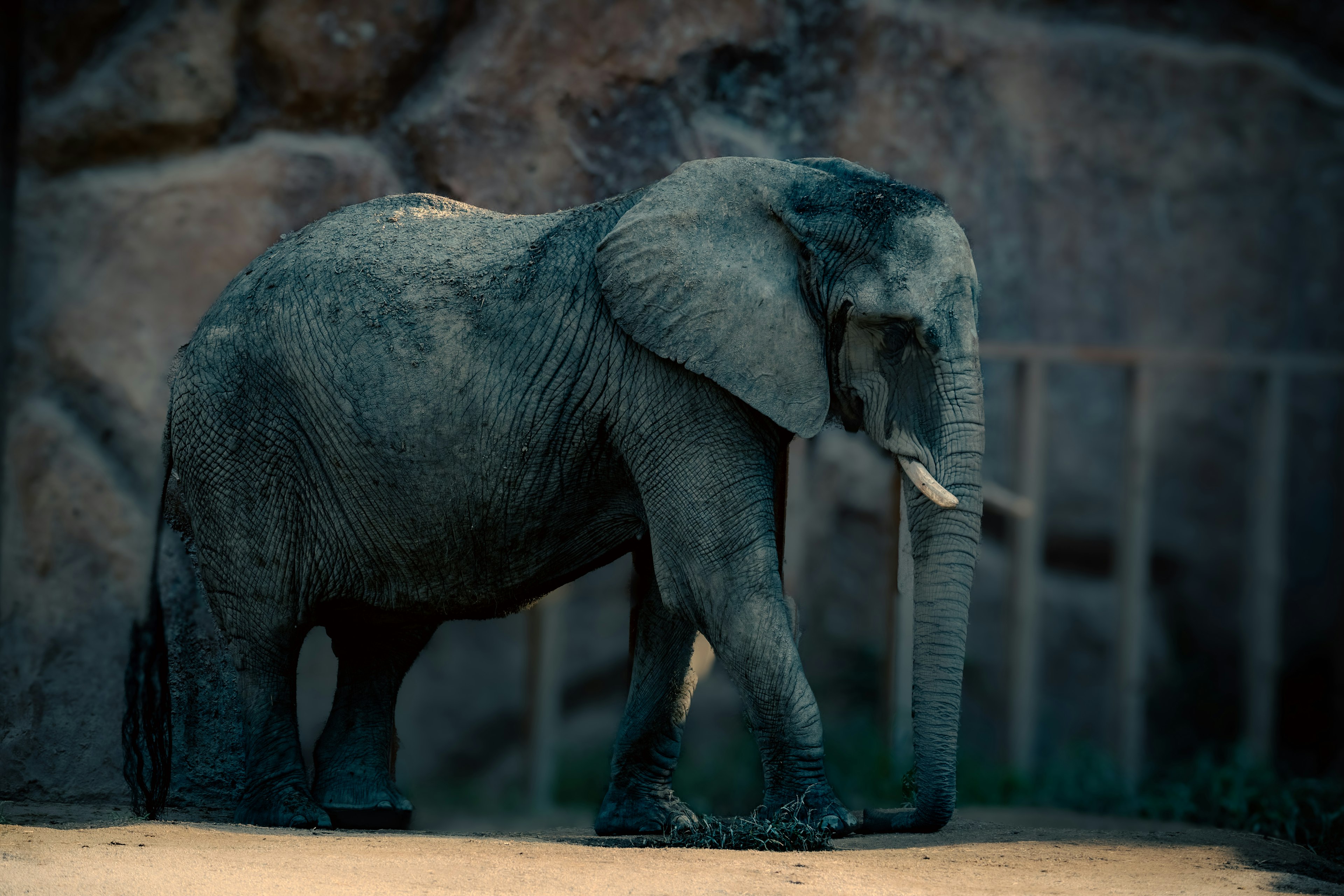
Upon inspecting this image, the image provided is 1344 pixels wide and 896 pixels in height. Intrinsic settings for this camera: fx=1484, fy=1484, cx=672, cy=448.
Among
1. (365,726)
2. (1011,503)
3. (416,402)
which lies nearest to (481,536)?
(416,402)

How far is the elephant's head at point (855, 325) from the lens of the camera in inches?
151

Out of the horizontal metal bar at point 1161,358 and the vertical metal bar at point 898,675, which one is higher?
the horizontal metal bar at point 1161,358

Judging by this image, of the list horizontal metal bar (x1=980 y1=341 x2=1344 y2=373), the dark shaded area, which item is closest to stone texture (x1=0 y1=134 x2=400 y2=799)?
horizontal metal bar (x1=980 y1=341 x2=1344 y2=373)

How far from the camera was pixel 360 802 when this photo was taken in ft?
15.4

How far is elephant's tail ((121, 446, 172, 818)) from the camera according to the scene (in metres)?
4.55

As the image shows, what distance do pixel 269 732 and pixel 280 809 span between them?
0.23 metres

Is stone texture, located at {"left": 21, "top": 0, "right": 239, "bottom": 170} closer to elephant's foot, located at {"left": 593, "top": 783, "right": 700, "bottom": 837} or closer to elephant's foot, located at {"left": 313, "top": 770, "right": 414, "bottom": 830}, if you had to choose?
elephant's foot, located at {"left": 313, "top": 770, "right": 414, "bottom": 830}

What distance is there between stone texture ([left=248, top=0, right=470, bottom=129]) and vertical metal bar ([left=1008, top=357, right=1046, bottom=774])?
10.7ft

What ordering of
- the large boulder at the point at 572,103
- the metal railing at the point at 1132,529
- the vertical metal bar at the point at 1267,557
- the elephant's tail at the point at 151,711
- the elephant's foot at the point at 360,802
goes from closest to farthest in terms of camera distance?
1. the elephant's tail at the point at 151,711
2. the elephant's foot at the point at 360,802
3. the large boulder at the point at 572,103
4. the metal railing at the point at 1132,529
5. the vertical metal bar at the point at 1267,557

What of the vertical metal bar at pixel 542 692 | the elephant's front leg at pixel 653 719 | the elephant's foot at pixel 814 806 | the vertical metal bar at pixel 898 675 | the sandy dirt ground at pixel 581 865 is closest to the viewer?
the sandy dirt ground at pixel 581 865

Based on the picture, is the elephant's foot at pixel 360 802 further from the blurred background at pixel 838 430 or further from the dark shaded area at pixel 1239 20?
the dark shaded area at pixel 1239 20

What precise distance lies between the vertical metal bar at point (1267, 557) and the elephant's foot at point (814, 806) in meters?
4.38

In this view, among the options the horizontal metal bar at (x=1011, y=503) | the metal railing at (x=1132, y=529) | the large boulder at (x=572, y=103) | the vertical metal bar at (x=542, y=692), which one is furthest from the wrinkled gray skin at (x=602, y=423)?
the metal railing at (x=1132, y=529)

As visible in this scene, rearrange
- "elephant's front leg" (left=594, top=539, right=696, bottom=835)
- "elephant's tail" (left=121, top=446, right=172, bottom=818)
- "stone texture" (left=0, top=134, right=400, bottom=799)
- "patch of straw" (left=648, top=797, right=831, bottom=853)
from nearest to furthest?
"patch of straw" (left=648, top=797, right=831, bottom=853), "elephant's front leg" (left=594, top=539, right=696, bottom=835), "elephant's tail" (left=121, top=446, right=172, bottom=818), "stone texture" (left=0, top=134, right=400, bottom=799)
